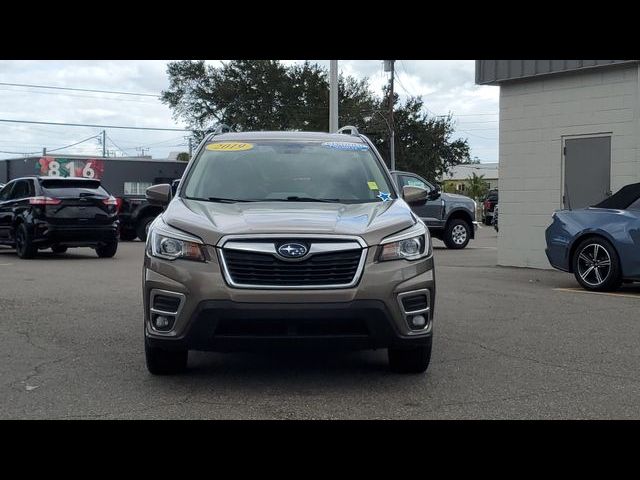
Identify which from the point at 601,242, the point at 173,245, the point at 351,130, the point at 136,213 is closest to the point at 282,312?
the point at 173,245

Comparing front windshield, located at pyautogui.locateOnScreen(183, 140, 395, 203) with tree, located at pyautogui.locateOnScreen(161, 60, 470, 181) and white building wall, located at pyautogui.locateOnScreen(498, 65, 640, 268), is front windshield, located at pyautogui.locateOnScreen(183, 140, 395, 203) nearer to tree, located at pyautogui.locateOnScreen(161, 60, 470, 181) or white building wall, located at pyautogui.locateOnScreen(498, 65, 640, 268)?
white building wall, located at pyautogui.locateOnScreen(498, 65, 640, 268)

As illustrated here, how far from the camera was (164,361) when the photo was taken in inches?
→ 220

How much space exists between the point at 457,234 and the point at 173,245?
16.5 metres

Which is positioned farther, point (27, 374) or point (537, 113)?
point (537, 113)

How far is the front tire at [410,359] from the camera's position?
18.4 ft

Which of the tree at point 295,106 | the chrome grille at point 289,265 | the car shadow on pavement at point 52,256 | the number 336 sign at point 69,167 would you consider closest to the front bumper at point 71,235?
the car shadow on pavement at point 52,256

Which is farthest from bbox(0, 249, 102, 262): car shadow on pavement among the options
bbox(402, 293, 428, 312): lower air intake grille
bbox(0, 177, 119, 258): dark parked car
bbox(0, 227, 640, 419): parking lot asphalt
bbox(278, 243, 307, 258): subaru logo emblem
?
bbox(402, 293, 428, 312): lower air intake grille

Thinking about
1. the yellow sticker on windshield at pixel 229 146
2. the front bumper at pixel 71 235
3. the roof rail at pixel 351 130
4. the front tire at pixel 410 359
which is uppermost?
the roof rail at pixel 351 130

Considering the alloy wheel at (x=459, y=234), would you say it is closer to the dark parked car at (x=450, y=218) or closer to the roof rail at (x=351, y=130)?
the dark parked car at (x=450, y=218)

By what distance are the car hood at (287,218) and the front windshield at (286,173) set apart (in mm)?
272

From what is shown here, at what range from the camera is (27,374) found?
5855 mm
